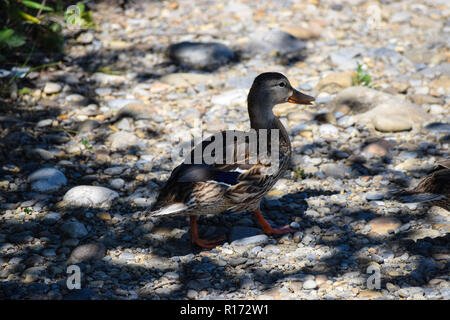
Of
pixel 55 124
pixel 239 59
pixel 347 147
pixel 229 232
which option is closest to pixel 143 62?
pixel 239 59

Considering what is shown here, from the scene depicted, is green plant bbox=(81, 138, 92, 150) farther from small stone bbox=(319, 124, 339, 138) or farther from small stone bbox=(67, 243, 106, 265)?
small stone bbox=(319, 124, 339, 138)

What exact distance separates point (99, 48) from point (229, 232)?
14.4ft

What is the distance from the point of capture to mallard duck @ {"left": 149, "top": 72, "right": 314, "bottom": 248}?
14.1ft

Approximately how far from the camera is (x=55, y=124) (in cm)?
648

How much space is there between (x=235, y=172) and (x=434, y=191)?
1508mm

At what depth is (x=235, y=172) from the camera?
4.43 metres

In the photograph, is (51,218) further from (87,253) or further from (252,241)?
(252,241)

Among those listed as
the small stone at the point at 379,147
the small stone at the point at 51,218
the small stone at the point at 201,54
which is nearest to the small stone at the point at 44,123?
the small stone at the point at 51,218

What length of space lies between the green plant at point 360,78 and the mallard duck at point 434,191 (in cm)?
268

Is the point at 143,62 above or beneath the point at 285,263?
above

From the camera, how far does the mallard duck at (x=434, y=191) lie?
14.0ft

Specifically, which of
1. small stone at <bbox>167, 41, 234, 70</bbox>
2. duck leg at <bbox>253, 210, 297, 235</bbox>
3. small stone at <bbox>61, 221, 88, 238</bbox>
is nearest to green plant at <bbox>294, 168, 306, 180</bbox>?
duck leg at <bbox>253, 210, 297, 235</bbox>

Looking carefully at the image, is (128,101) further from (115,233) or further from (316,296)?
(316,296)

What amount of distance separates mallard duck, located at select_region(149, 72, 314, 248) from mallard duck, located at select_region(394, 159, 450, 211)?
1009mm
